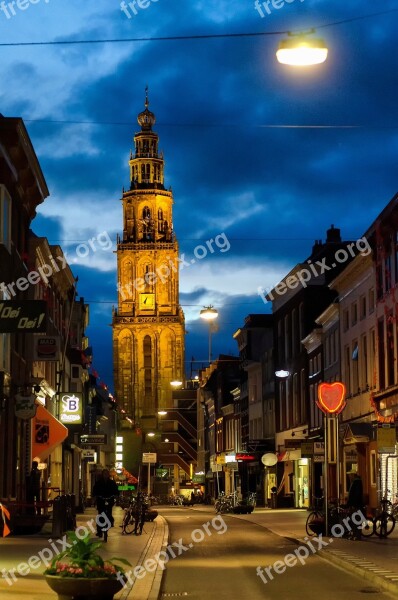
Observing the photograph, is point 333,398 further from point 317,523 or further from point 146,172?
point 146,172

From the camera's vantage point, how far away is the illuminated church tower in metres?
168

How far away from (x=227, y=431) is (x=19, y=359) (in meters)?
62.6

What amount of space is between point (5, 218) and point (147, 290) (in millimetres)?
133952

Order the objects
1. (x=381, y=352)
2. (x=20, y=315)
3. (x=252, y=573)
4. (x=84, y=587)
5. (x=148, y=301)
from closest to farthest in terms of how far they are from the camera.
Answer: (x=84, y=587)
(x=252, y=573)
(x=20, y=315)
(x=381, y=352)
(x=148, y=301)

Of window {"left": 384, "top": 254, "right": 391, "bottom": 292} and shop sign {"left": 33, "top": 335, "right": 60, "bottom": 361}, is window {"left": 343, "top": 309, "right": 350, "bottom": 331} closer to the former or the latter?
window {"left": 384, "top": 254, "right": 391, "bottom": 292}

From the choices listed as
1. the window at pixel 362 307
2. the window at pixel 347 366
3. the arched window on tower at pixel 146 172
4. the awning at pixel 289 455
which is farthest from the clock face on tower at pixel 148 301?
the window at pixel 362 307

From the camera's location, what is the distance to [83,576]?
12.9m

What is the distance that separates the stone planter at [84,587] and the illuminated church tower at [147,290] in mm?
154777

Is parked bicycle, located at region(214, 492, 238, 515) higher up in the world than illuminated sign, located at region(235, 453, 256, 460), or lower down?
lower down

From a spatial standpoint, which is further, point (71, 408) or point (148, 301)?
point (148, 301)

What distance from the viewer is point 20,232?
39.9 m

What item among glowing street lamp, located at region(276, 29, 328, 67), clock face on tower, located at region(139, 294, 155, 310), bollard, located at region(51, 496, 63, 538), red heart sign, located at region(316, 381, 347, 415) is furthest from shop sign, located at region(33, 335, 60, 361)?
clock face on tower, located at region(139, 294, 155, 310)

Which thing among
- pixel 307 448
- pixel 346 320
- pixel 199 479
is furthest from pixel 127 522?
pixel 199 479

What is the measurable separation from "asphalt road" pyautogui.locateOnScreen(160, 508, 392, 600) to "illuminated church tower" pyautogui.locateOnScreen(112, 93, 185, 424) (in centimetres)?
13584
